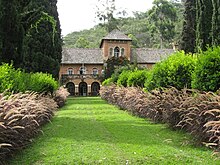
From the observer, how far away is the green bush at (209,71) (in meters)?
10.1

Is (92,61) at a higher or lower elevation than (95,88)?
higher

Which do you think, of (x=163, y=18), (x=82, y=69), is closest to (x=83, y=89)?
(x=82, y=69)

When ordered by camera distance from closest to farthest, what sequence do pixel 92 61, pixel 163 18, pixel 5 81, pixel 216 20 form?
pixel 5 81 → pixel 216 20 → pixel 92 61 → pixel 163 18

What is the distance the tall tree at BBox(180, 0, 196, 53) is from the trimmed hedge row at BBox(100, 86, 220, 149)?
64.9ft

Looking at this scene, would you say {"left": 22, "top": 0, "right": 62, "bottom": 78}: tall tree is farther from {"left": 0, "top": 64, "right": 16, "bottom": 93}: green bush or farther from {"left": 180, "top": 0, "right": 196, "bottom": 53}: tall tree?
{"left": 0, "top": 64, "right": 16, "bottom": 93}: green bush

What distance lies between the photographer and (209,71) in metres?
10.2

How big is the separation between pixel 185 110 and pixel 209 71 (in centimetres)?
150

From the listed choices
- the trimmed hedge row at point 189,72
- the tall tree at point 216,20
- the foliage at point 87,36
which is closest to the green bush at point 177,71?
the trimmed hedge row at point 189,72

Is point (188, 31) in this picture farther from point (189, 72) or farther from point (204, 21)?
point (189, 72)

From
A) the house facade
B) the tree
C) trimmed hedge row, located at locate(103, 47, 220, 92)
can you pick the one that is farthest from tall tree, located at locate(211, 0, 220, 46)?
the tree

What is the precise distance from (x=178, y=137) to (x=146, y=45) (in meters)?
81.4

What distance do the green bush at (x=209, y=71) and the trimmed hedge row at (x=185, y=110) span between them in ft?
0.99

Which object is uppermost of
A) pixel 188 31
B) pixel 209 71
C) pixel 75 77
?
pixel 188 31

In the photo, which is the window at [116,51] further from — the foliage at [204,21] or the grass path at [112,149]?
the grass path at [112,149]
